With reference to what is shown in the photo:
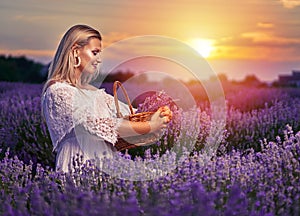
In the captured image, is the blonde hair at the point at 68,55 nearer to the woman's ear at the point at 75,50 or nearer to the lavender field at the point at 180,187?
the woman's ear at the point at 75,50

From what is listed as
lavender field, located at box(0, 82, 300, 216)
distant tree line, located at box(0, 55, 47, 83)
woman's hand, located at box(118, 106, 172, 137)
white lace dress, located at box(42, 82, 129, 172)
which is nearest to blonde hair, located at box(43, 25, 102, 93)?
white lace dress, located at box(42, 82, 129, 172)

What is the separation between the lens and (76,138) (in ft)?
13.4

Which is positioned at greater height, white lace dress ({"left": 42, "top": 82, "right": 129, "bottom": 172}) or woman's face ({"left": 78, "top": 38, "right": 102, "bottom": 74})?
woman's face ({"left": 78, "top": 38, "right": 102, "bottom": 74})

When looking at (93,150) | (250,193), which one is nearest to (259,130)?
(93,150)

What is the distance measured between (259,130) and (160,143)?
1413 mm

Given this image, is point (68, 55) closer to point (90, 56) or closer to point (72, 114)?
point (90, 56)

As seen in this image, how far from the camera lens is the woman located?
3.92 meters

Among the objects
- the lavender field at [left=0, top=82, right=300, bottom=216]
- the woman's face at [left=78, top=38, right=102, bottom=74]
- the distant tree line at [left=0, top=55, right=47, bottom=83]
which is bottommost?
the lavender field at [left=0, top=82, right=300, bottom=216]

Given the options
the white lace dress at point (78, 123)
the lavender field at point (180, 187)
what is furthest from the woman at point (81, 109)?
the lavender field at point (180, 187)

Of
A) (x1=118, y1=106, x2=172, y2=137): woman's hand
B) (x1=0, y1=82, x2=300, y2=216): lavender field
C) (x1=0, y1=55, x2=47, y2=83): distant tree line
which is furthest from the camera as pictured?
(x1=0, y1=55, x2=47, y2=83): distant tree line

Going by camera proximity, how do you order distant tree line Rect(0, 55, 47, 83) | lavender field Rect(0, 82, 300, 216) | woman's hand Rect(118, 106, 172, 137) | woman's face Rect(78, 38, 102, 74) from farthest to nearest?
1. distant tree line Rect(0, 55, 47, 83)
2. woman's face Rect(78, 38, 102, 74)
3. woman's hand Rect(118, 106, 172, 137)
4. lavender field Rect(0, 82, 300, 216)

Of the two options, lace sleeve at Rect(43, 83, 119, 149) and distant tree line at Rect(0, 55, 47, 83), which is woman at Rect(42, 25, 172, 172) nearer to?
lace sleeve at Rect(43, 83, 119, 149)

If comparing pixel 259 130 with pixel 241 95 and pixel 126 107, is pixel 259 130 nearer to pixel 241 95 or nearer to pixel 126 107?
pixel 126 107

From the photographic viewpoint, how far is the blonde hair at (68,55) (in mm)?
4082
